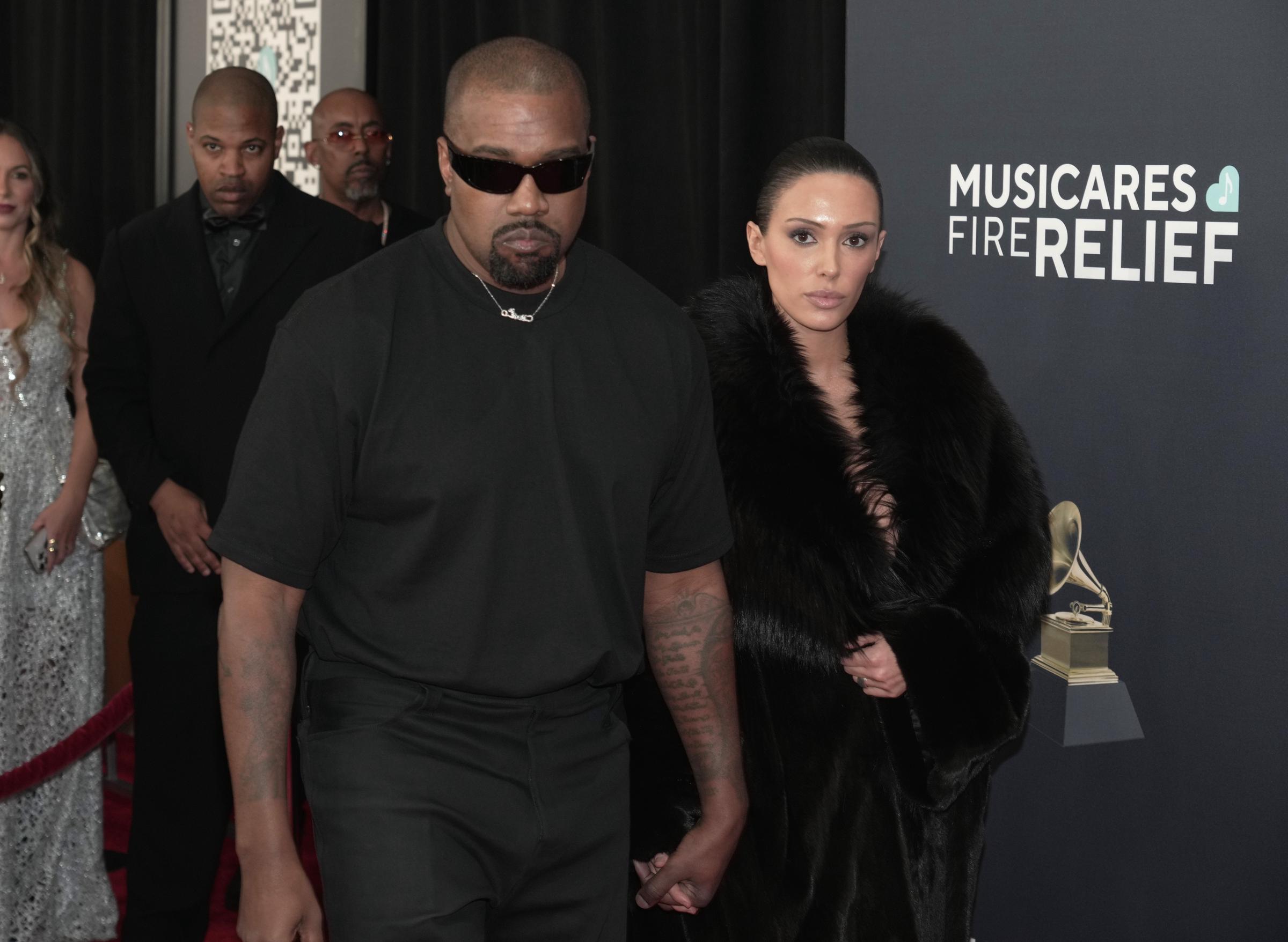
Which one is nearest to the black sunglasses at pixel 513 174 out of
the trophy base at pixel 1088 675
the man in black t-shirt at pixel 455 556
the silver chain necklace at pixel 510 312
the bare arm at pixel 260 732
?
the man in black t-shirt at pixel 455 556

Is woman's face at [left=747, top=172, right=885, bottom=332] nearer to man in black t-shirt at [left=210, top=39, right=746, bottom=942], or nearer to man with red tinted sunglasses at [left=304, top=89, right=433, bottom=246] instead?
man in black t-shirt at [left=210, top=39, right=746, bottom=942]

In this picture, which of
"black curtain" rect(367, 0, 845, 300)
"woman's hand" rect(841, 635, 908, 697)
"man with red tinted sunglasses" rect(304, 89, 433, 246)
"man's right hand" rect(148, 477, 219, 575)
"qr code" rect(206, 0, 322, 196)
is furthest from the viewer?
"qr code" rect(206, 0, 322, 196)

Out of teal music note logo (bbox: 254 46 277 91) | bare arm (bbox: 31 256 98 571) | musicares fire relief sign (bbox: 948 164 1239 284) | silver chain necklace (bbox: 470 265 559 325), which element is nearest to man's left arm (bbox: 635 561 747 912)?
silver chain necklace (bbox: 470 265 559 325)

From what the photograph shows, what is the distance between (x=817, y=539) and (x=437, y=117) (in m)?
3.05

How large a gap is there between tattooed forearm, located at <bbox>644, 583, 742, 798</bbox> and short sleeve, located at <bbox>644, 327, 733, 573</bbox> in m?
0.07

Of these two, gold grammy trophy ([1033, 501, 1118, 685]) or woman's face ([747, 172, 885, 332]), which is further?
gold grammy trophy ([1033, 501, 1118, 685])

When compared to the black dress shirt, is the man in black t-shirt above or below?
below

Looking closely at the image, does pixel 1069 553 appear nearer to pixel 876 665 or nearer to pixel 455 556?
pixel 876 665

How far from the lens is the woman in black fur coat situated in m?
2.48

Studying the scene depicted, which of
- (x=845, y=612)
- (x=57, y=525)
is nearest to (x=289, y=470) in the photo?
(x=845, y=612)

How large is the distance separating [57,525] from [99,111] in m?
3.31

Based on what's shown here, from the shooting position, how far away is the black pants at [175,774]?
347 centimetres

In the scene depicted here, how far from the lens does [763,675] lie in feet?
8.21

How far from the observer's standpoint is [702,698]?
229 cm
